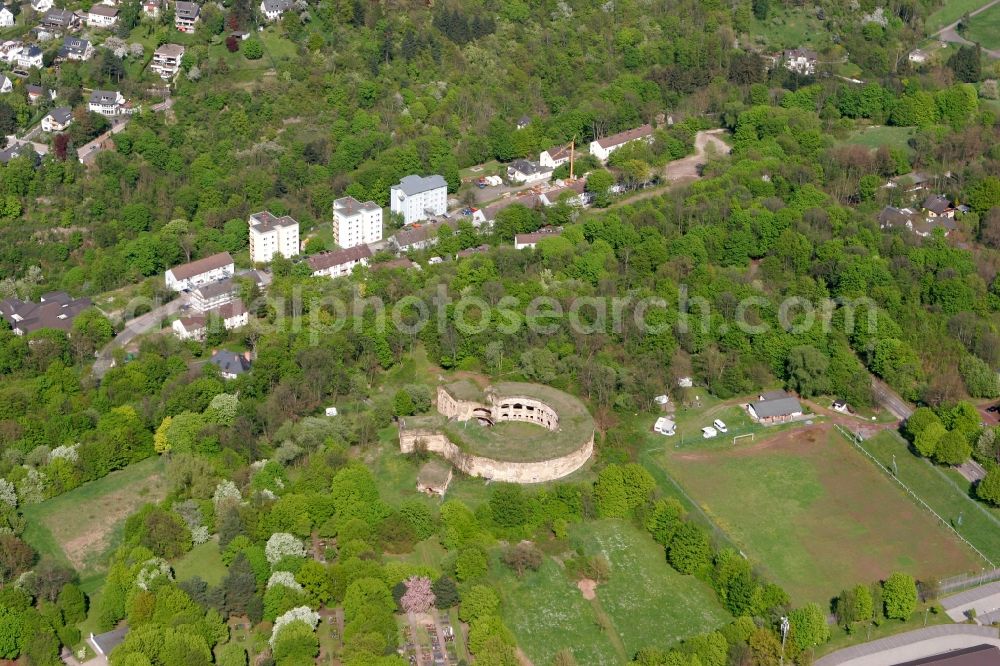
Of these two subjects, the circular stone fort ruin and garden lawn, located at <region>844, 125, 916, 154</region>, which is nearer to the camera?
the circular stone fort ruin

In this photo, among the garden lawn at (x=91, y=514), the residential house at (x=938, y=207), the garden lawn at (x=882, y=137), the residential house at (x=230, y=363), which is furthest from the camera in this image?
the garden lawn at (x=882, y=137)

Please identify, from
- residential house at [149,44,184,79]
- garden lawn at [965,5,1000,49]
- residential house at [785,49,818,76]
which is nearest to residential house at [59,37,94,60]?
residential house at [149,44,184,79]

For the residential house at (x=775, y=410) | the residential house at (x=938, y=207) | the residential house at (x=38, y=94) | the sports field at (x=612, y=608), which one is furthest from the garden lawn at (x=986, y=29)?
the residential house at (x=38, y=94)

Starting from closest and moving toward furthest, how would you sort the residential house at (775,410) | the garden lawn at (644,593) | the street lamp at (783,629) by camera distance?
the street lamp at (783,629)
the garden lawn at (644,593)
the residential house at (775,410)

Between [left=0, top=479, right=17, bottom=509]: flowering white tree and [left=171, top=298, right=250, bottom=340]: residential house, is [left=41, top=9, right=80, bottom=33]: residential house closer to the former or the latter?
[left=171, top=298, right=250, bottom=340]: residential house

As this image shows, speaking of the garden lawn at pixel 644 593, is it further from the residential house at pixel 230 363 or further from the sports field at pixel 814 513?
the residential house at pixel 230 363

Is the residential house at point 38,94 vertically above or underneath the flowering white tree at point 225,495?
above

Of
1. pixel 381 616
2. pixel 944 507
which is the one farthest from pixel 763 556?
pixel 381 616
